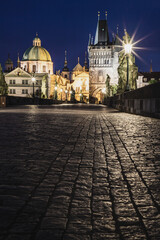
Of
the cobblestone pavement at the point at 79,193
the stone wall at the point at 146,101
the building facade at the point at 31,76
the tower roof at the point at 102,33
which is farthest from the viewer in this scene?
the tower roof at the point at 102,33

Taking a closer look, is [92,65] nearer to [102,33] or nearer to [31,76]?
[102,33]

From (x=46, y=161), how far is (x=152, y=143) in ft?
9.08

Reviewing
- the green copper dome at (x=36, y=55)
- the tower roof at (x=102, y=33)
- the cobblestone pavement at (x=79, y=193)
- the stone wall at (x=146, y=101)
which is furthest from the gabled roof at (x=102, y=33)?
the cobblestone pavement at (x=79, y=193)

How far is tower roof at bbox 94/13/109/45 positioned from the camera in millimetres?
117375

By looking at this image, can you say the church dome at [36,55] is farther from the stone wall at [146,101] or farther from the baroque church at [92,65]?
the stone wall at [146,101]

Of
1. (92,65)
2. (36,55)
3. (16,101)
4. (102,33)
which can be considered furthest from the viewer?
(102,33)

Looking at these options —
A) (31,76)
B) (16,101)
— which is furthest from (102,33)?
(16,101)

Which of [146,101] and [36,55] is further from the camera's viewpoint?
[36,55]

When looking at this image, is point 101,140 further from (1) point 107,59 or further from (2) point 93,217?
(1) point 107,59

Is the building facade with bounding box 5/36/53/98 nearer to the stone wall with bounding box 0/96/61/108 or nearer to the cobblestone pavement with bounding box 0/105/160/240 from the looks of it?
the stone wall with bounding box 0/96/61/108

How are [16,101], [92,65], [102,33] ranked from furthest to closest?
[102,33], [92,65], [16,101]

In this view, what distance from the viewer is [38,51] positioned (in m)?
110

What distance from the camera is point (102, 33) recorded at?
118 m

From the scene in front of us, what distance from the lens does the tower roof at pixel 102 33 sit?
117 meters
